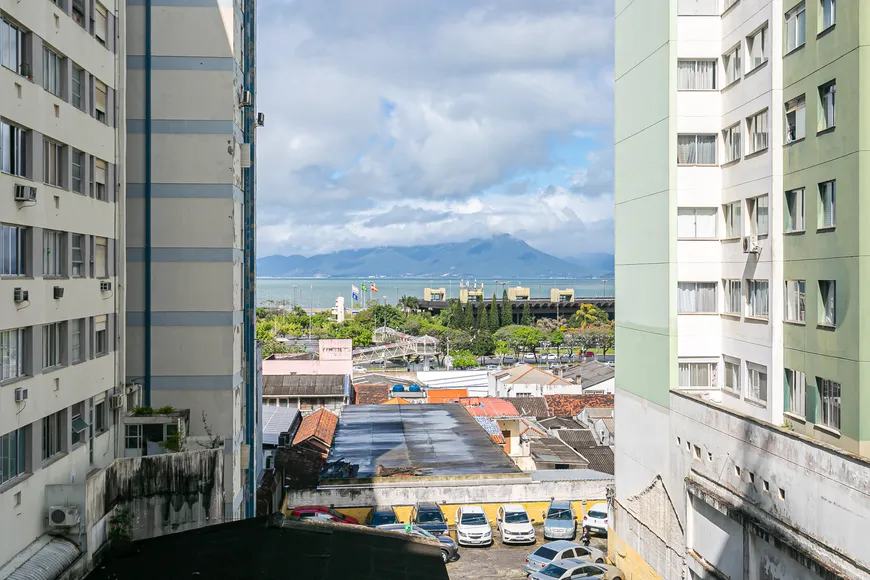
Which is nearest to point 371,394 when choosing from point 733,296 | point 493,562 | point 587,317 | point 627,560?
point 493,562

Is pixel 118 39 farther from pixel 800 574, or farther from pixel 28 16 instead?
pixel 800 574

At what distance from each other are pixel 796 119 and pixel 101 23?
1239cm

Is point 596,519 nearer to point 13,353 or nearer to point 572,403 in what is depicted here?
point 13,353

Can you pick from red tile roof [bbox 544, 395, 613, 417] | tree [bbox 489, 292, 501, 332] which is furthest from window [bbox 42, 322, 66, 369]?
tree [bbox 489, 292, 501, 332]

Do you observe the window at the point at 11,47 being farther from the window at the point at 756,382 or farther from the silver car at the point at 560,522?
the silver car at the point at 560,522

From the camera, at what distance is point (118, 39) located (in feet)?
42.9

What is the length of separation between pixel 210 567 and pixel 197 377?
6010 mm

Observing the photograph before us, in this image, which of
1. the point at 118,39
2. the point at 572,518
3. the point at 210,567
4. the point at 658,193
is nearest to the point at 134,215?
the point at 118,39

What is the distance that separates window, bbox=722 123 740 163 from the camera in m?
17.8

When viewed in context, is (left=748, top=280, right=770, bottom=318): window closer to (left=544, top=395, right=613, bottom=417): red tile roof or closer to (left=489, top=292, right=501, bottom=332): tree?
(left=544, top=395, right=613, bottom=417): red tile roof

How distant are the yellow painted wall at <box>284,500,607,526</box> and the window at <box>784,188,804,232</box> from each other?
1277 cm

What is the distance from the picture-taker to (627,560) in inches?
827

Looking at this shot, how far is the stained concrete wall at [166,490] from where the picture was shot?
11.8 metres

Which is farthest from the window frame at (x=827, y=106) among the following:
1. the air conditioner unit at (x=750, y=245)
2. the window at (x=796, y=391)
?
the window at (x=796, y=391)
